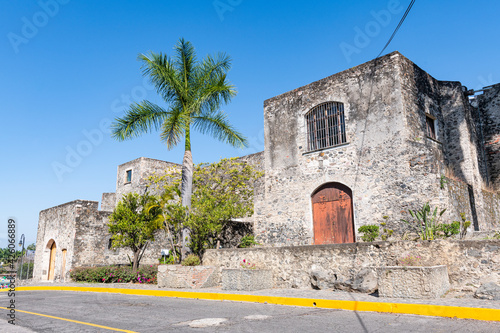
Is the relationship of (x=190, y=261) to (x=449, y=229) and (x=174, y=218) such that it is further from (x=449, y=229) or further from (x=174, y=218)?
(x=449, y=229)

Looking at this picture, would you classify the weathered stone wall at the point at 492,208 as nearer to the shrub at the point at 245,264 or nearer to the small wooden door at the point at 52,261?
the shrub at the point at 245,264

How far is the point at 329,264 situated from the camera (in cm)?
1070

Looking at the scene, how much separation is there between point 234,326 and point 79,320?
121 inches

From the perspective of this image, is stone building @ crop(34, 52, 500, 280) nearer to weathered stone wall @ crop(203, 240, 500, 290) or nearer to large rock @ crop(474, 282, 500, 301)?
weathered stone wall @ crop(203, 240, 500, 290)

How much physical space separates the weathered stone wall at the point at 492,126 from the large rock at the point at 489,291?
10148 mm

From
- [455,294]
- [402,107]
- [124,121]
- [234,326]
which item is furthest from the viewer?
[124,121]

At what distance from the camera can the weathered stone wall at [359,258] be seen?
8.62 meters

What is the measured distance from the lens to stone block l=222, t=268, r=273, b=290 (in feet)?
35.6

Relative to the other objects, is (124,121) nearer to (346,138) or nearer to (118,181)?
(346,138)

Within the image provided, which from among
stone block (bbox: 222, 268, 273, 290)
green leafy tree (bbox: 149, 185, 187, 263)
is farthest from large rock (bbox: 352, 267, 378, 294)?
green leafy tree (bbox: 149, 185, 187, 263)

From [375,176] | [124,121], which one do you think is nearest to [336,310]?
[375,176]

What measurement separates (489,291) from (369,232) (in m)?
4.47

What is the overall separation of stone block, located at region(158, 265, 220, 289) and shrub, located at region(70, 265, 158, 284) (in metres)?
2.46

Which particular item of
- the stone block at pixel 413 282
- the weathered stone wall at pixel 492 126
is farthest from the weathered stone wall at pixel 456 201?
the weathered stone wall at pixel 492 126
